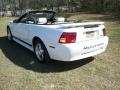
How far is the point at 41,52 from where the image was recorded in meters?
6.50

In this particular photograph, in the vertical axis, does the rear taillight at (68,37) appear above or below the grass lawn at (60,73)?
above

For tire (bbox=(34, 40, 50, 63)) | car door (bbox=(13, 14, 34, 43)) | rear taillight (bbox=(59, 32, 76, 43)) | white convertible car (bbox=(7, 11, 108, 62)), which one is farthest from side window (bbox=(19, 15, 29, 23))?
rear taillight (bbox=(59, 32, 76, 43))

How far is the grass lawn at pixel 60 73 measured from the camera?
5.04 meters

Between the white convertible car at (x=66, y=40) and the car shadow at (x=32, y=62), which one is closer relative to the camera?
the white convertible car at (x=66, y=40)

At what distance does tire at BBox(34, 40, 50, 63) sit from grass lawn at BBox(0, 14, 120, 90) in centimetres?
15

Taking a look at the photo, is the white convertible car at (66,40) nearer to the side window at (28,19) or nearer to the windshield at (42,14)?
the side window at (28,19)

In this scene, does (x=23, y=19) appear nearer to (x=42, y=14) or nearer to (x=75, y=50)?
(x=42, y=14)

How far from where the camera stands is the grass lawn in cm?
504

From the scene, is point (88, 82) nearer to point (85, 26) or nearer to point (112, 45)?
point (85, 26)

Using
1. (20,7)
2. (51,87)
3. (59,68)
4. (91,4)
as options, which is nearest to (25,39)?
(59,68)

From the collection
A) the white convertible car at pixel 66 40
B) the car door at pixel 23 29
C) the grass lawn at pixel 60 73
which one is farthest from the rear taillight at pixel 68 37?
the car door at pixel 23 29

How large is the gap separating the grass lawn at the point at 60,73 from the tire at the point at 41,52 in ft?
0.51

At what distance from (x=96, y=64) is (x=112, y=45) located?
7.76 ft

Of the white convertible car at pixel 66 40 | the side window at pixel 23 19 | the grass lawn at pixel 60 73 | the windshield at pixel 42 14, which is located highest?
the windshield at pixel 42 14
